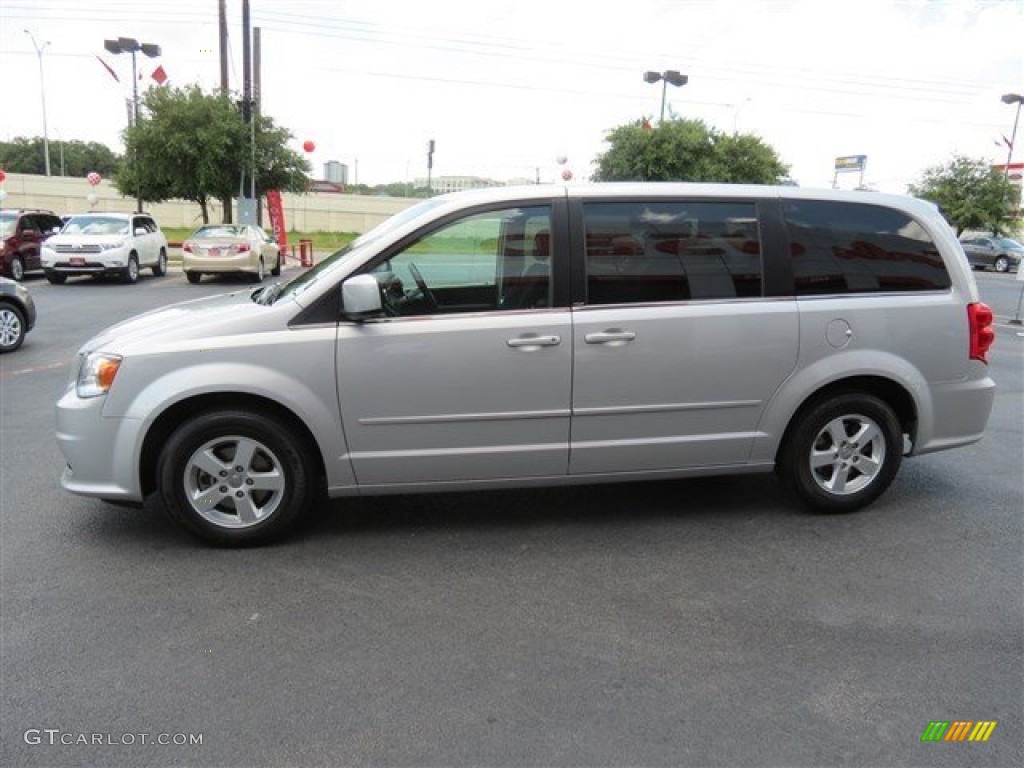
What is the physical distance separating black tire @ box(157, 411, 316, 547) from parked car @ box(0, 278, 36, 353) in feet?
23.6

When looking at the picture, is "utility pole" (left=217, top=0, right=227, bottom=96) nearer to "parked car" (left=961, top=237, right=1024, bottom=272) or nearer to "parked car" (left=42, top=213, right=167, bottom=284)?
"parked car" (left=42, top=213, right=167, bottom=284)

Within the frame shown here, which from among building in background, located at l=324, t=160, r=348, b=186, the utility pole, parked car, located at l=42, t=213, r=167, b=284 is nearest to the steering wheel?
parked car, located at l=42, t=213, r=167, b=284

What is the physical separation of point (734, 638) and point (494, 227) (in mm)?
2308

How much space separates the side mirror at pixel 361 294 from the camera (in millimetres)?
3828

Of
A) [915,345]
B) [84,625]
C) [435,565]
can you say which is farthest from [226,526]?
[915,345]

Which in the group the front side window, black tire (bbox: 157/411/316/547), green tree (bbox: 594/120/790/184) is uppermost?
green tree (bbox: 594/120/790/184)

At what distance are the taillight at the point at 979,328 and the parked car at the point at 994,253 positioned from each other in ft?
114

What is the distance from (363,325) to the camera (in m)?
3.97

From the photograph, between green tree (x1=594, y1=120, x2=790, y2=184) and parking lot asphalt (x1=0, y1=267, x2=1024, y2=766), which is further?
green tree (x1=594, y1=120, x2=790, y2=184)

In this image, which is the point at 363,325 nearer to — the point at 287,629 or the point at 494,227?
the point at 494,227

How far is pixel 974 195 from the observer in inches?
1752

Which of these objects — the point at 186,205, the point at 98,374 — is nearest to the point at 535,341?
the point at 98,374

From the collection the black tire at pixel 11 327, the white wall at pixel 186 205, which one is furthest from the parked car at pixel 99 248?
→ the white wall at pixel 186 205

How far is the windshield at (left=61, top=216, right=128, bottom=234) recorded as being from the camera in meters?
19.2
